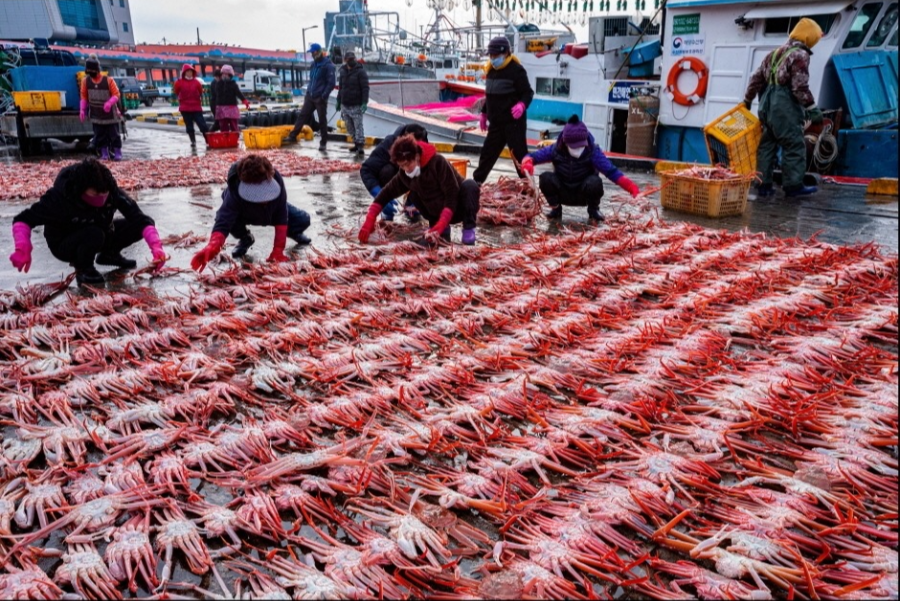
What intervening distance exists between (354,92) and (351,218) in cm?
572

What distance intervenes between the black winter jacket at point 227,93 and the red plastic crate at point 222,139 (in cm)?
60

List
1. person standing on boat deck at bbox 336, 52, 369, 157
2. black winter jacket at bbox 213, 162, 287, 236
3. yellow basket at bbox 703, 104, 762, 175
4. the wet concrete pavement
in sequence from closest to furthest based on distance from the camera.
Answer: black winter jacket at bbox 213, 162, 287, 236 → the wet concrete pavement → yellow basket at bbox 703, 104, 762, 175 → person standing on boat deck at bbox 336, 52, 369, 157

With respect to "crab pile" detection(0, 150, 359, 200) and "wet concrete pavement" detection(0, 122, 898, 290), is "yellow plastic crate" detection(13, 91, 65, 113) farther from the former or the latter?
"wet concrete pavement" detection(0, 122, 898, 290)

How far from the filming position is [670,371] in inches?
Answer: 116

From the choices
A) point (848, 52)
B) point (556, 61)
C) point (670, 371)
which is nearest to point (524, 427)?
point (670, 371)

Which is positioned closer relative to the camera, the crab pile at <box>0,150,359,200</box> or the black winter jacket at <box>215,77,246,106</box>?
the crab pile at <box>0,150,359,200</box>

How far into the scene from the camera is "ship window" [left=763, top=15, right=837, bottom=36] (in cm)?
888

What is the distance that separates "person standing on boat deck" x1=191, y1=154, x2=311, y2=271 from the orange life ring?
7.73 metres

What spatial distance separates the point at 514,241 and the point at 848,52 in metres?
6.72

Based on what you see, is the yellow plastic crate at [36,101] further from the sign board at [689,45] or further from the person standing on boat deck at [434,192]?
the sign board at [689,45]

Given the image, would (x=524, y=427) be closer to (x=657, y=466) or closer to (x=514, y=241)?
(x=657, y=466)

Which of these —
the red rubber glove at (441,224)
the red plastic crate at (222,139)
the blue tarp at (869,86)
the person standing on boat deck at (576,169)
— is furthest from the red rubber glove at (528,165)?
the red plastic crate at (222,139)

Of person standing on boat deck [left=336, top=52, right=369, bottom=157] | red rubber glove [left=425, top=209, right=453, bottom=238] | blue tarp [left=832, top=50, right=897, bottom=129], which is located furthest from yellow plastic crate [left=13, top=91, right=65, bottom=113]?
blue tarp [left=832, top=50, right=897, bottom=129]

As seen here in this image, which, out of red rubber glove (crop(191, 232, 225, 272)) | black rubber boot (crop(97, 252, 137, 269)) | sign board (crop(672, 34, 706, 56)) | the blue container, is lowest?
black rubber boot (crop(97, 252, 137, 269))
